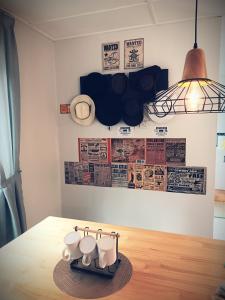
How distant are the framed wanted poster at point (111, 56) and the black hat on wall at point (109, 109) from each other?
0.97 feet

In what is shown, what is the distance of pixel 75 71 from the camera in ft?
7.54

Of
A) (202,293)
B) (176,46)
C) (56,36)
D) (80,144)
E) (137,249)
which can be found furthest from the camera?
(80,144)

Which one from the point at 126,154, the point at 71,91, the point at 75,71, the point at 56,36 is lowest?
the point at 126,154

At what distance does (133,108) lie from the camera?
2035 millimetres

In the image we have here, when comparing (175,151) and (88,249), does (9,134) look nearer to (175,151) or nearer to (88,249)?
(88,249)

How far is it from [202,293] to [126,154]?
4.87 feet

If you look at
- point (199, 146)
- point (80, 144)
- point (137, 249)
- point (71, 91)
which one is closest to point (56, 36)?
point (71, 91)

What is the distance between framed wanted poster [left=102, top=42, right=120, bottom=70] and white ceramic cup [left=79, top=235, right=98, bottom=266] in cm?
169

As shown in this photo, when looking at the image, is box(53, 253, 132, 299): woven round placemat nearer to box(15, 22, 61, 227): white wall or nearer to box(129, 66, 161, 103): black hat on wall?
box(15, 22, 61, 227): white wall

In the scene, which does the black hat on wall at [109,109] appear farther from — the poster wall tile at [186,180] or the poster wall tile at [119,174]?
the poster wall tile at [186,180]

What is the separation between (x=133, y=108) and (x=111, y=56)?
0.58 meters

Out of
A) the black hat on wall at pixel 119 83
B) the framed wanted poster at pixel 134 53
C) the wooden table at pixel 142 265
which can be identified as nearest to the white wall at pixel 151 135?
the framed wanted poster at pixel 134 53

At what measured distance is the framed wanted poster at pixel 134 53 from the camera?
6.75 ft

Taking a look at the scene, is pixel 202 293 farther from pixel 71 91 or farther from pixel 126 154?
pixel 71 91
